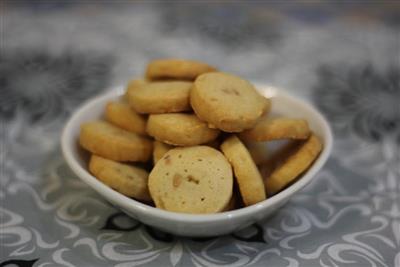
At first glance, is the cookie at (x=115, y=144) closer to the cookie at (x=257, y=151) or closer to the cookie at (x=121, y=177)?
the cookie at (x=121, y=177)

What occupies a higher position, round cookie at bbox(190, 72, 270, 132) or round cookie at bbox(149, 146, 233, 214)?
round cookie at bbox(190, 72, 270, 132)

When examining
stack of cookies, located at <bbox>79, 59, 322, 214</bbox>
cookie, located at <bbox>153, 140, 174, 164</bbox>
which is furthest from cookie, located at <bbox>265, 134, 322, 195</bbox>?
cookie, located at <bbox>153, 140, 174, 164</bbox>

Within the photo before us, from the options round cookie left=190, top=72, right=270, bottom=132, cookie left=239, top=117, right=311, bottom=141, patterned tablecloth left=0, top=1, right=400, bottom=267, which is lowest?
patterned tablecloth left=0, top=1, right=400, bottom=267

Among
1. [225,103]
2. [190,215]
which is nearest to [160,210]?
[190,215]

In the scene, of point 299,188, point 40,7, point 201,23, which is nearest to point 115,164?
point 299,188

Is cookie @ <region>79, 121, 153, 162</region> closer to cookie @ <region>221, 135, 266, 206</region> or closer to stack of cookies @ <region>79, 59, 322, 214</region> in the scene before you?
stack of cookies @ <region>79, 59, 322, 214</region>

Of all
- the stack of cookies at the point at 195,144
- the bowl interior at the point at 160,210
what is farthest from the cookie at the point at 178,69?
the bowl interior at the point at 160,210
